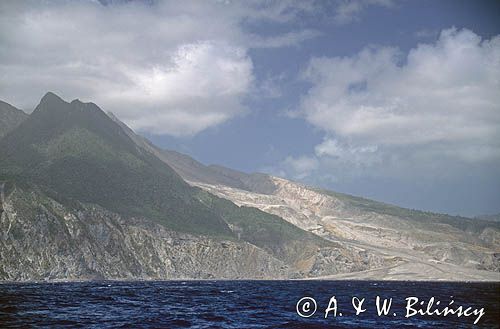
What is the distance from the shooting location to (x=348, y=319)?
7638 centimetres

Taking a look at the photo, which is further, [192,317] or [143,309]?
[143,309]

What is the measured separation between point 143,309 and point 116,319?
18007 mm

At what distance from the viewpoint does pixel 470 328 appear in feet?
220

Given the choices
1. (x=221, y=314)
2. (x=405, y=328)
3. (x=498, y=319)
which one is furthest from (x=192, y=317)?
(x=498, y=319)

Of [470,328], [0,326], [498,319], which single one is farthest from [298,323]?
[0,326]

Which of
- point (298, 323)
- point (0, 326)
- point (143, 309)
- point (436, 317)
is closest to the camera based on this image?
point (0, 326)

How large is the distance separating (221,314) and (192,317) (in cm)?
665

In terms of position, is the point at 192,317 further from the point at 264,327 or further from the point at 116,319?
the point at 264,327

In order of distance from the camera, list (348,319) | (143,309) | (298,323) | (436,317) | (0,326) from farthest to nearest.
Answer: (143,309) < (436,317) < (348,319) < (298,323) < (0,326)

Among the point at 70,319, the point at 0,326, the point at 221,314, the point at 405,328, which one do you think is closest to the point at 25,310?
the point at 70,319

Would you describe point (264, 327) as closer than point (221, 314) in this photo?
Yes

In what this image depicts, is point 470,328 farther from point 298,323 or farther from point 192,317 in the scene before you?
point 192,317

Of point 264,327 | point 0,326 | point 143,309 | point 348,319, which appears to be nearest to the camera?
point 0,326

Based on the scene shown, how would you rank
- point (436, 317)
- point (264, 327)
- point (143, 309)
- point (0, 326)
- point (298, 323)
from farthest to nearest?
point (143, 309)
point (436, 317)
point (298, 323)
point (264, 327)
point (0, 326)
